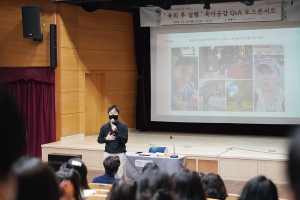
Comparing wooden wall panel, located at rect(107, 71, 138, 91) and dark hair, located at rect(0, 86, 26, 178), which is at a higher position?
wooden wall panel, located at rect(107, 71, 138, 91)

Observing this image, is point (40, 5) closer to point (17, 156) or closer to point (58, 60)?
point (58, 60)

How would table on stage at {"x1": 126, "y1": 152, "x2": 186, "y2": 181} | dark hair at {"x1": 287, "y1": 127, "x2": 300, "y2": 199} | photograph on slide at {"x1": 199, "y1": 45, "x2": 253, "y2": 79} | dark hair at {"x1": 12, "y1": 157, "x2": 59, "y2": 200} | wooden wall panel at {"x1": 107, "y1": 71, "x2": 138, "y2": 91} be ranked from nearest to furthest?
dark hair at {"x1": 287, "y1": 127, "x2": 300, "y2": 199}
dark hair at {"x1": 12, "y1": 157, "x2": 59, "y2": 200}
table on stage at {"x1": 126, "y1": 152, "x2": 186, "y2": 181}
photograph on slide at {"x1": 199, "y1": 45, "x2": 253, "y2": 79}
wooden wall panel at {"x1": 107, "y1": 71, "x2": 138, "y2": 91}

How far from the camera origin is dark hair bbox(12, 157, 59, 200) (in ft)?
2.40

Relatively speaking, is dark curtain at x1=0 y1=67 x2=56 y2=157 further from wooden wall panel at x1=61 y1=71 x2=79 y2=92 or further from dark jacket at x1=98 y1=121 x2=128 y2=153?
dark jacket at x1=98 y1=121 x2=128 y2=153

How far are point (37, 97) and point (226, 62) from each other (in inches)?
161

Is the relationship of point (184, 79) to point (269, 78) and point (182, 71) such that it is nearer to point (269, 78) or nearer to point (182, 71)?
point (182, 71)

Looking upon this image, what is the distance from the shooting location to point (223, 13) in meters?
9.58

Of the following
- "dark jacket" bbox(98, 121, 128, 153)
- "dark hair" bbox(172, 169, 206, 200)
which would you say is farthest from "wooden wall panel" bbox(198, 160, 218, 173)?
"dark hair" bbox(172, 169, 206, 200)

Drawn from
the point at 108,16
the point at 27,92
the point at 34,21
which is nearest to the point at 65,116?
the point at 27,92

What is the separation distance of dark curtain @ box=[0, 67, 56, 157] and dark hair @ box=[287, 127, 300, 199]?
8.75 m

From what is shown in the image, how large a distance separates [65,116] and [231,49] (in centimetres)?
382

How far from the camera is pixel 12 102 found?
556mm

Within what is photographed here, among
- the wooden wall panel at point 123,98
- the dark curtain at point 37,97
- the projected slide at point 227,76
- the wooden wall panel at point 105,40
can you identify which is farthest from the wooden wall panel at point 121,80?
Result: the dark curtain at point 37,97

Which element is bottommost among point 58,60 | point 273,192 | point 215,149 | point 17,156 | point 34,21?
point 215,149
